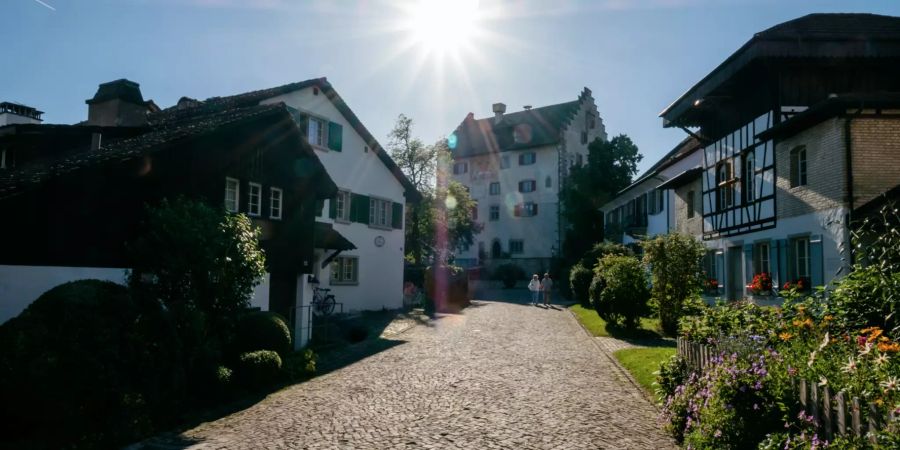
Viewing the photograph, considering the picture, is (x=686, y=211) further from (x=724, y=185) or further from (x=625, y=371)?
(x=625, y=371)

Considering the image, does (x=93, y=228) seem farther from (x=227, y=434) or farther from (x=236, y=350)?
(x=227, y=434)

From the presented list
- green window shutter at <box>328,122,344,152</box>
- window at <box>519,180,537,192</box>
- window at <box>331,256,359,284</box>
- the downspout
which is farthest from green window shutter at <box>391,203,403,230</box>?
window at <box>519,180,537,192</box>

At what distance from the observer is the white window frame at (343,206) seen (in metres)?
25.0

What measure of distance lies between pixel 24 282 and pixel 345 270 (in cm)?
1511

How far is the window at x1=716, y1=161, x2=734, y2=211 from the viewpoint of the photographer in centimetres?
2177

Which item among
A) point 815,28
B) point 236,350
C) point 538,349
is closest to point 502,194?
point 815,28

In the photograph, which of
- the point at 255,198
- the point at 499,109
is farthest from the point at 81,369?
the point at 499,109

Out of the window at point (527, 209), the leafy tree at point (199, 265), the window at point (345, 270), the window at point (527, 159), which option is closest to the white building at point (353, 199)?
the window at point (345, 270)

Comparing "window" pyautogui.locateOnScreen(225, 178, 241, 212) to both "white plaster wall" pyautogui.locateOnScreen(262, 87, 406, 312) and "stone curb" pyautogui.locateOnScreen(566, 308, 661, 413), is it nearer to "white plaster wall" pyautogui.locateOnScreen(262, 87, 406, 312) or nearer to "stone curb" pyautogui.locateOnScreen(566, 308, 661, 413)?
"white plaster wall" pyautogui.locateOnScreen(262, 87, 406, 312)

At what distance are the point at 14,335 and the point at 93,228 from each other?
488 centimetres

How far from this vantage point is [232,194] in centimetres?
1578

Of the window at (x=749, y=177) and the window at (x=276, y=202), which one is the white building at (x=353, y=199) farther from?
the window at (x=749, y=177)

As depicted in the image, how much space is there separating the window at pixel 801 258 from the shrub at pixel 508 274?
33.6 metres

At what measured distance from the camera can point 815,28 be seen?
63.5 ft
